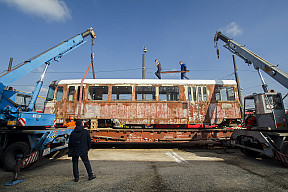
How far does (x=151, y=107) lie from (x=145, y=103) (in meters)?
0.43

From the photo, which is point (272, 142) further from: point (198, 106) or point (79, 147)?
point (79, 147)

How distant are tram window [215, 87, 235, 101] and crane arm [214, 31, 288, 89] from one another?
1.82 metres

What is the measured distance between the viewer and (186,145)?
29.8 ft

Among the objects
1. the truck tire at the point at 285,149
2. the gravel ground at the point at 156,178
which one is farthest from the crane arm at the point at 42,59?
the truck tire at the point at 285,149

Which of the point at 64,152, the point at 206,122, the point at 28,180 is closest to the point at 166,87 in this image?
the point at 206,122

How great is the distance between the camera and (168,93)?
9.20 metres

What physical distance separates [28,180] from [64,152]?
125 inches

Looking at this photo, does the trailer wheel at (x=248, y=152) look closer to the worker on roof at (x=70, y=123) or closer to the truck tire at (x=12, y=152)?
the worker on roof at (x=70, y=123)

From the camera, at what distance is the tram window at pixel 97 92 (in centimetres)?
902

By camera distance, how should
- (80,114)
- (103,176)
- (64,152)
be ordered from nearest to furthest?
(103,176) → (64,152) → (80,114)

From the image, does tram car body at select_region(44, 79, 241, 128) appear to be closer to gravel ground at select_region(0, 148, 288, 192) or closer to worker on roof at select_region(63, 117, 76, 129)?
worker on roof at select_region(63, 117, 76, 129)

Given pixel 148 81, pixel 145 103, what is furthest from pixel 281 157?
pixel 148 81

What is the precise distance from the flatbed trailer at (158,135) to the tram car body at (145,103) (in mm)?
469

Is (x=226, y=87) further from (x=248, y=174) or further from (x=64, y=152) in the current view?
(x=64, y=152)
